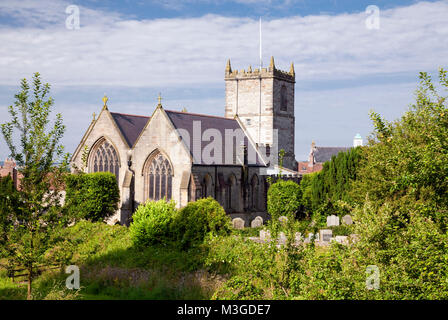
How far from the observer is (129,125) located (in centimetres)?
4884

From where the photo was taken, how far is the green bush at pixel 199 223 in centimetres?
2614

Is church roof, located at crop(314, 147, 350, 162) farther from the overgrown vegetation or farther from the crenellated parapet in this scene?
the overgrown vegetation

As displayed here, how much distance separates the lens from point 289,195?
47312mm

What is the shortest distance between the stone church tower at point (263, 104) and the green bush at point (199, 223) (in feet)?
121

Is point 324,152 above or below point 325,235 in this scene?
above

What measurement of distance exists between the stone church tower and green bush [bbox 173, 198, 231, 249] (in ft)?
121

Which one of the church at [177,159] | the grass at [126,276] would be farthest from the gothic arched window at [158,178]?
the grass at [126,276]

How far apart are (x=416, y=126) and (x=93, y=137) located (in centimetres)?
3259

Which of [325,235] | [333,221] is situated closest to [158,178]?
[333,221]

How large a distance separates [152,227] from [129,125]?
Result: 76.9 ft

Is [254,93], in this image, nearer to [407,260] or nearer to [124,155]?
[124,155]

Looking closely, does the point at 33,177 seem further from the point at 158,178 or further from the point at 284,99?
the point at 284,99

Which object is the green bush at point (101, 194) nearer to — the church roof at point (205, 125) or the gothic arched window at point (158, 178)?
the gothic arched window at point (158, 178)

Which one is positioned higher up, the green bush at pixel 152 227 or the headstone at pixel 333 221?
the green bush at pixel 152 227
